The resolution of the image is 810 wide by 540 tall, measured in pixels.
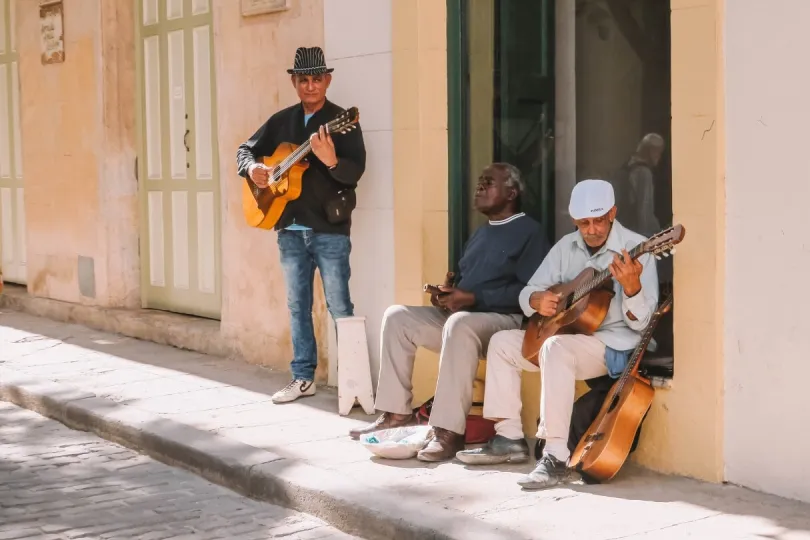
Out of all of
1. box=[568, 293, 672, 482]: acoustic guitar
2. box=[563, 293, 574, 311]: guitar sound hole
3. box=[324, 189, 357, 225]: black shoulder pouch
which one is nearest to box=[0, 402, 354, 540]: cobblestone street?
box=[568, 293, 672, 482]: acoustic guitar

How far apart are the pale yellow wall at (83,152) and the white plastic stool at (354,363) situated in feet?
12.3

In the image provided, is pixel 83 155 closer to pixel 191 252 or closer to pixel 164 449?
pixel 191 252

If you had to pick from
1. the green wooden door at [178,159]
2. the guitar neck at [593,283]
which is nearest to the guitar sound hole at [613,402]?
the guitar neck at [593,283]

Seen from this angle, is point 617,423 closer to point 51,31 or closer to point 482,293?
point 482,293

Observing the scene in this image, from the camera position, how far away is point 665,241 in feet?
16.5

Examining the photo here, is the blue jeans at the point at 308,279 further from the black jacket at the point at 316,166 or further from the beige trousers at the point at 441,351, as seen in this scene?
the beige trousers at the point at 441,351

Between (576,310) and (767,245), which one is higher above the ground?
(767,245)

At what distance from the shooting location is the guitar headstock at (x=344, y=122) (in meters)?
6.71

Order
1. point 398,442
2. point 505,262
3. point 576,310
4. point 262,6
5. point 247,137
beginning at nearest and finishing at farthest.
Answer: point 576,310 < point 398,442 < point 505,262 < point 262,6 < point 247,137

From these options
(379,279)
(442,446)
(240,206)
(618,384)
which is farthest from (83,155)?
(618,384)

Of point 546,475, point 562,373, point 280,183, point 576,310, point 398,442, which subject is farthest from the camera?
point 280,183

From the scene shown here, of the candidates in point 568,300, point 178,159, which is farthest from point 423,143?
point 178,159

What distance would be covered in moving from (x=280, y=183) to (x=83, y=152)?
4.10 meters

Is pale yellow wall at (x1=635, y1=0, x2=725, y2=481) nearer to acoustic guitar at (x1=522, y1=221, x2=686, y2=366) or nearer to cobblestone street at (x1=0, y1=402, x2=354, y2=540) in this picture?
acoustic guitar at (x1=522, y1=221, x2=686, y2=366)
